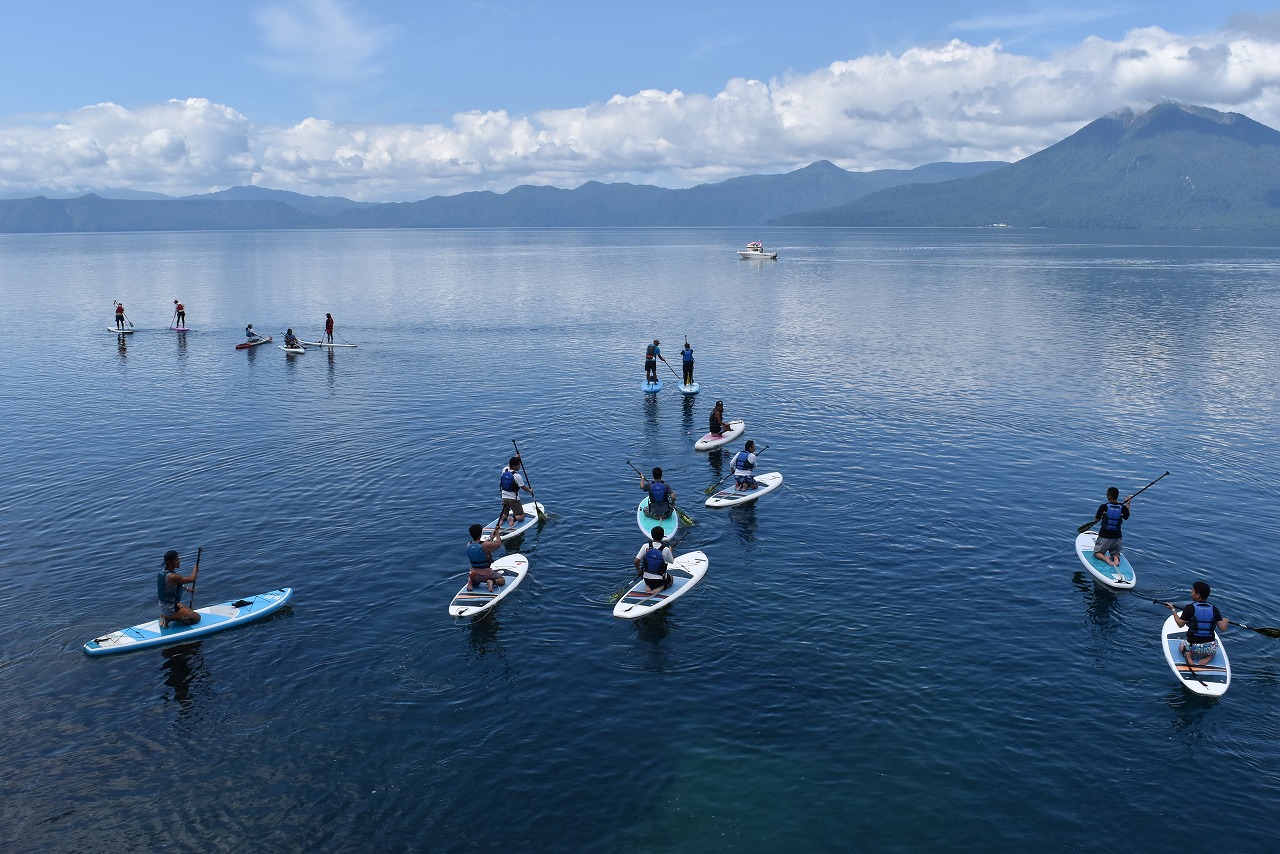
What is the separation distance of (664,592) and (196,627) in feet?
53.4

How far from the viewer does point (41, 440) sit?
5100cm

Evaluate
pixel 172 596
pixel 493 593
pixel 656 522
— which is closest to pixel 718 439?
pixel 656 522

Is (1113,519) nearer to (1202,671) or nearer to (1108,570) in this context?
(1108,570)

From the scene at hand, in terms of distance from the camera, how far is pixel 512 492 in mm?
36875

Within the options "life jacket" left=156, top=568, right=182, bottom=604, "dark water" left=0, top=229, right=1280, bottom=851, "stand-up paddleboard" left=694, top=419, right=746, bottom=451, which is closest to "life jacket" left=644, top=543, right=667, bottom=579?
"dark water" left=0, top=229, right=1280, bottom=851

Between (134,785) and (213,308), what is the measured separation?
121648 millimetres

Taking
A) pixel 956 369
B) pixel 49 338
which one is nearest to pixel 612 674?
pixel 956 369

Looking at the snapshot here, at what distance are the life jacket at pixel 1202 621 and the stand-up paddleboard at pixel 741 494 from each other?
63.4 feet

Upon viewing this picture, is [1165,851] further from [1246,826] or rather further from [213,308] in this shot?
[213,308]

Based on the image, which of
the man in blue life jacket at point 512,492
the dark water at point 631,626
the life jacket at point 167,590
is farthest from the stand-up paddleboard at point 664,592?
the life jacket at point 167,590

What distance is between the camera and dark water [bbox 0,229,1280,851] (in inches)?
792

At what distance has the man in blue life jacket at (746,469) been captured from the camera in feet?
133

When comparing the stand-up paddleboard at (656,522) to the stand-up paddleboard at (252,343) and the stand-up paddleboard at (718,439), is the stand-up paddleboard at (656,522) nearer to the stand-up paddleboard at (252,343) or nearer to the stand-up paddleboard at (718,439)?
the stand-up paddleboard at (718,439)

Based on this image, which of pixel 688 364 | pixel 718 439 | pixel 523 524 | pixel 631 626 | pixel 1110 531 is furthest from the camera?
pixel 688 364
